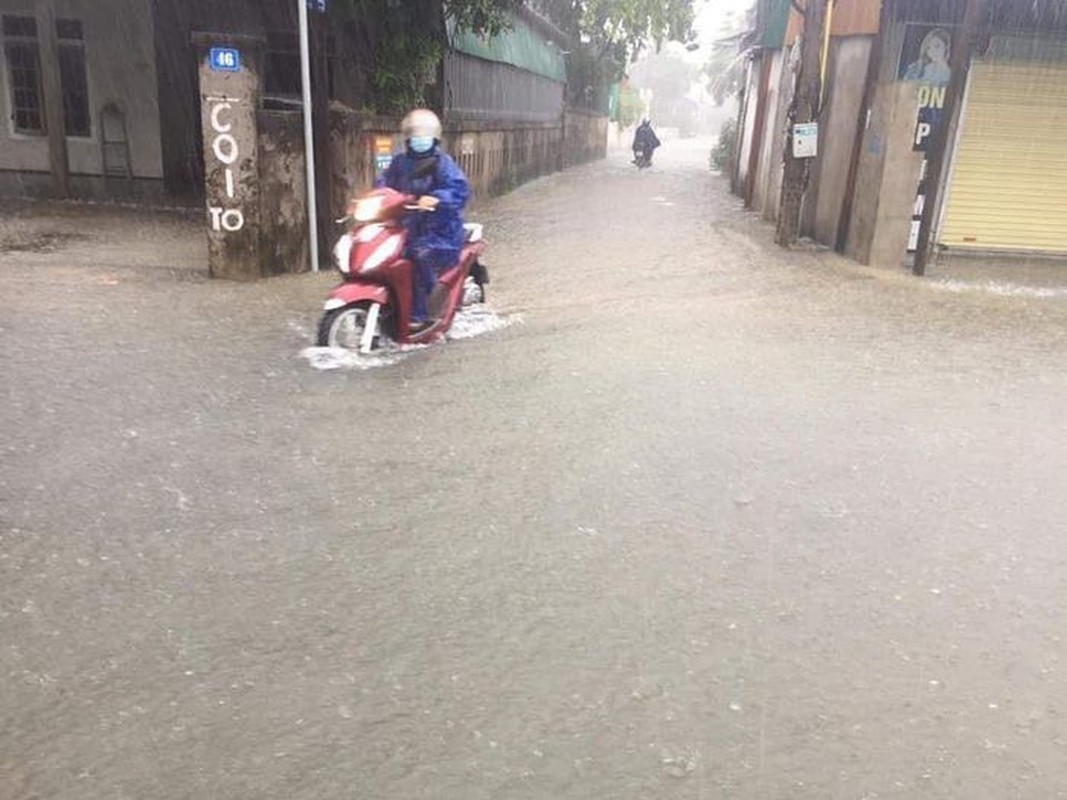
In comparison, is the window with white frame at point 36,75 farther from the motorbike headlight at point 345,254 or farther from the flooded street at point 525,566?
the motorbike headlight at point 345,254

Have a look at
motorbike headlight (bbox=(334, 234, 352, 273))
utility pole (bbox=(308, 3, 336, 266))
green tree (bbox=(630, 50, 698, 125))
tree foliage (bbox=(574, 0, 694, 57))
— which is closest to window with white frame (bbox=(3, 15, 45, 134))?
utility pole (bbox=(308, 3, 336, 266))

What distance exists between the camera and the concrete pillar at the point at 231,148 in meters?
8.57

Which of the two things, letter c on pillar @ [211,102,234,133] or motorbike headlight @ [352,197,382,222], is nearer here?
motorbike headlight @ [352,197,382,222]

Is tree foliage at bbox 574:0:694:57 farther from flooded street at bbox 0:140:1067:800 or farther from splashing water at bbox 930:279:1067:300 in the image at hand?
flooded street at bbox 0:140:1067:800

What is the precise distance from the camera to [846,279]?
10867 millimetres

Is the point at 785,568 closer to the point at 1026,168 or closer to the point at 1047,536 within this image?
the point at 1047,536

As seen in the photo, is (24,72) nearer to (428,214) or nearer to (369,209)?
(428,214)

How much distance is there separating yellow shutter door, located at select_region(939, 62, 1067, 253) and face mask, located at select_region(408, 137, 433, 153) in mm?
8346

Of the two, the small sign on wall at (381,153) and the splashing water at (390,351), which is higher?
the small sign on wall at (381,153)

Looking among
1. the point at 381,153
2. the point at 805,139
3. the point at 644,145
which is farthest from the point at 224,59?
the point at 644,145

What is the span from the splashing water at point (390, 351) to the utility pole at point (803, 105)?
584 cm

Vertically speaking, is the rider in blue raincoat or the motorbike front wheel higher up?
the rider in blue raincoat

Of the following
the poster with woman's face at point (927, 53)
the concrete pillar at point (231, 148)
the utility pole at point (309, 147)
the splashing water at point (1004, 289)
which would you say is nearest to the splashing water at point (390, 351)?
the utility pole at point (309, 147)

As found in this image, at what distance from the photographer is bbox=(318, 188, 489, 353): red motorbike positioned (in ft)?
22.1
